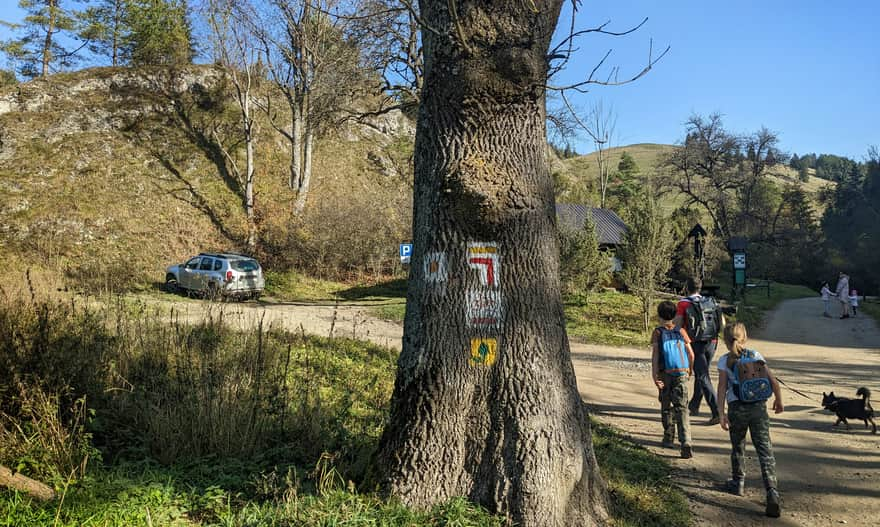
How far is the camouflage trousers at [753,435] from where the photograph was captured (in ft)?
15.5

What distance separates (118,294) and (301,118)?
23.5m

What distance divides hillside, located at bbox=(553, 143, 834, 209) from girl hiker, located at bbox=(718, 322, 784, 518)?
132ft

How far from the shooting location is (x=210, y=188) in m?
28.2

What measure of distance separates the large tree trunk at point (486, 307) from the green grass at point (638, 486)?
63 cm

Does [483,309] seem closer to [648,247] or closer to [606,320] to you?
[648,247]

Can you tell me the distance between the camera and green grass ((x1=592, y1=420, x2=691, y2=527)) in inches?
167

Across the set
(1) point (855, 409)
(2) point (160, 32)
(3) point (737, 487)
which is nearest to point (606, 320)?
(1) point (855, 409)

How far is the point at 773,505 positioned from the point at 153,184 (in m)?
28.6

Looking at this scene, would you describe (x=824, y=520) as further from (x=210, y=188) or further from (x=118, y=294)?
(x=210, y=188)

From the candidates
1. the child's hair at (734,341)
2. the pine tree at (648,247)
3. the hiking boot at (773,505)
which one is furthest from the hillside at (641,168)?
the hiking boot at (773,505)

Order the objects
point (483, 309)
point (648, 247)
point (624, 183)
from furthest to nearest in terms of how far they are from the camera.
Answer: point (624, 183) → point (648, 247) → point (483, 309)

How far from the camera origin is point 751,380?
494 centimetres

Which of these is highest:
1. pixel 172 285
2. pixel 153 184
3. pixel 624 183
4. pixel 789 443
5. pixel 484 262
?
pixel 624 183

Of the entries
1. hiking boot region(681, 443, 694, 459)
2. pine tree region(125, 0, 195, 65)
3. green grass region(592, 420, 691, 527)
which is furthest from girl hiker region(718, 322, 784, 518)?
pine tree region(125, 0, 195, 65)
